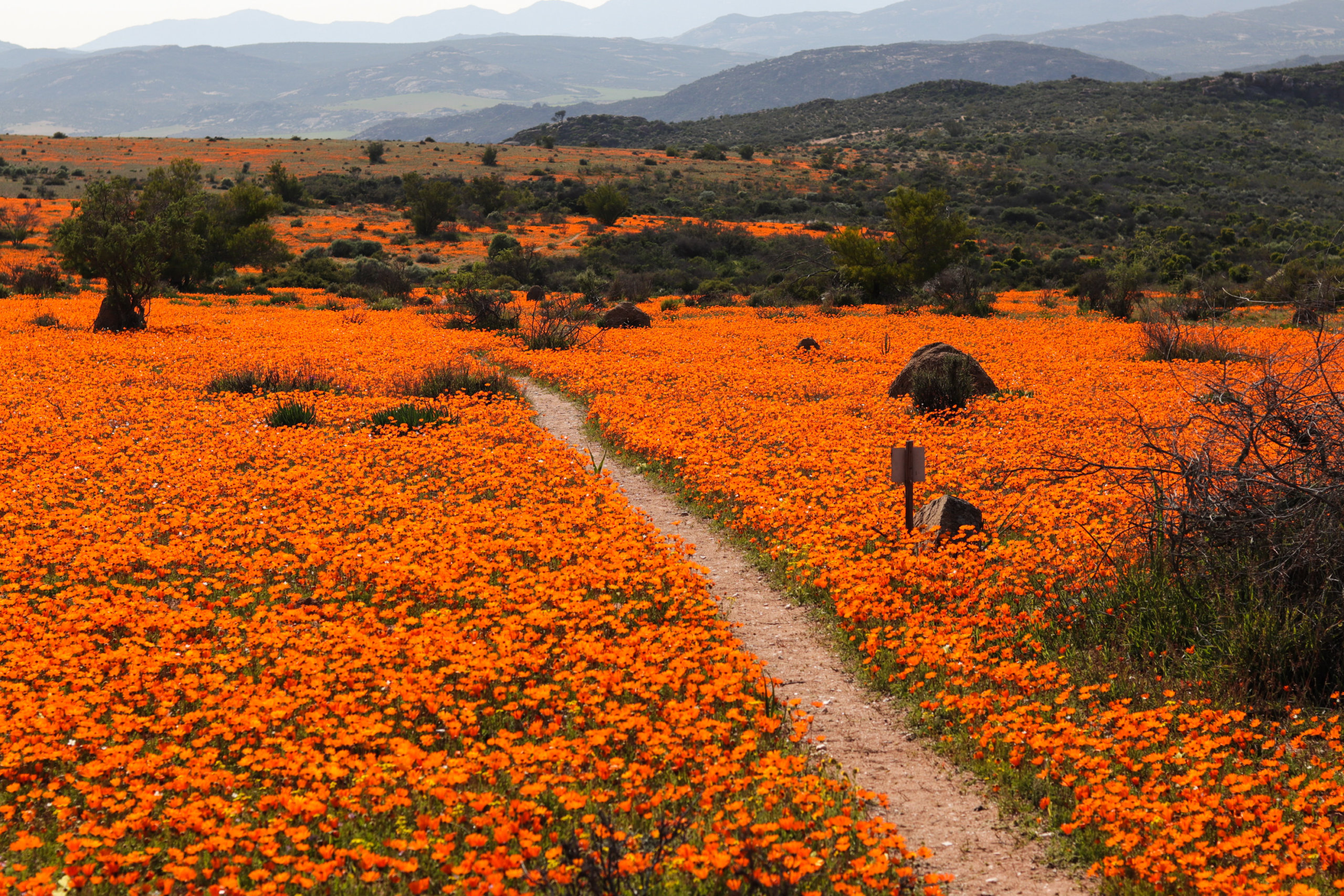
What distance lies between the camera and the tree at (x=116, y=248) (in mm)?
24766

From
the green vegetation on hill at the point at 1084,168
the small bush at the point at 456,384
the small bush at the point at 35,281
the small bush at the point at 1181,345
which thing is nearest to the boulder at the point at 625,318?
the small bush at the point at 456,384

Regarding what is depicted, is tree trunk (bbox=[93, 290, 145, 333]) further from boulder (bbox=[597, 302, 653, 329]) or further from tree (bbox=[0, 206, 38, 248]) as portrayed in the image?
tree (bbox=[0, 206, 38, 248])

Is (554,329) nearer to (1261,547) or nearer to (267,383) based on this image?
(267,383)

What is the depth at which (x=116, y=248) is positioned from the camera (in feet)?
80.5

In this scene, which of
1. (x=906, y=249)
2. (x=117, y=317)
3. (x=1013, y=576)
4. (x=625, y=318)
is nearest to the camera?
(x=1013, y=576)

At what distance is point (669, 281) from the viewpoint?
42844mm

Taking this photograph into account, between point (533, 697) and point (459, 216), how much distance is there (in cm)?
5896

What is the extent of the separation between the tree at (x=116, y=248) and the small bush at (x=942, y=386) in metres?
21.0

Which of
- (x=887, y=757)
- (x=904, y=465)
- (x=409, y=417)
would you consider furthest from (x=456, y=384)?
(x=887, y=757)

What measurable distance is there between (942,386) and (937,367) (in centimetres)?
52

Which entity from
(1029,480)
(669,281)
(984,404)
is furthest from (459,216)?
(1029,480)

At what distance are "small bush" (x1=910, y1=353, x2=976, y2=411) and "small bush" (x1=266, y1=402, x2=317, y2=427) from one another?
1069 cm

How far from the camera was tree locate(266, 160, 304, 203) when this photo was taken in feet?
212

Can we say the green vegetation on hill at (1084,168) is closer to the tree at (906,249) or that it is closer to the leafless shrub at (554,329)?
the tree at (906,249)
